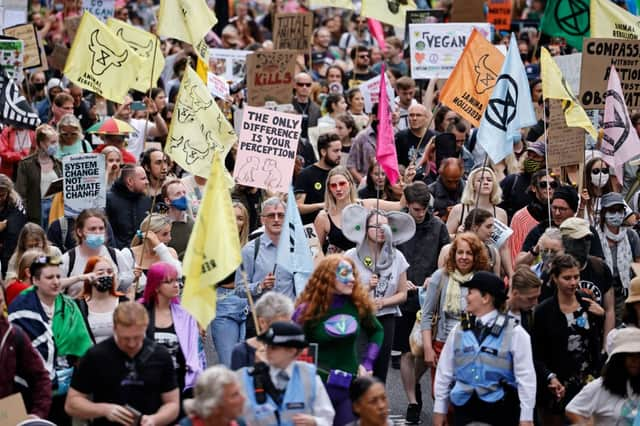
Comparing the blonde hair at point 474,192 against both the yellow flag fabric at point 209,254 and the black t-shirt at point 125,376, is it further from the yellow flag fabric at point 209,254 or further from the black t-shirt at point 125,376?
the black t-shirt at point 125,376

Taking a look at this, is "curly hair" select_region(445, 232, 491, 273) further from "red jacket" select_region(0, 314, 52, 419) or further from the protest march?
"red jacket" select_region(0, 314, 52, 419)

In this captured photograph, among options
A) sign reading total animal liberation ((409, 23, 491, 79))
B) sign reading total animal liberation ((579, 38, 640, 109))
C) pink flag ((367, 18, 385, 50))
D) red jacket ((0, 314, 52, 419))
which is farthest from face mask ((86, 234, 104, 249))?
pink flag ((367, 18, 385, 50))

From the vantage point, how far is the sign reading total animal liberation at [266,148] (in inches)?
513

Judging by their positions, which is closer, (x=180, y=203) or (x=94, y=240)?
(x=94, y=240)

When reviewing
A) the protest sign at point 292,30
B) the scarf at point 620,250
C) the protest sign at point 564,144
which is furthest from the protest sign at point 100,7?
the scarf at point 620,250

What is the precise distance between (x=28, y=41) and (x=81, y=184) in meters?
6.52

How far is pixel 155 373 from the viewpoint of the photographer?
8742mm

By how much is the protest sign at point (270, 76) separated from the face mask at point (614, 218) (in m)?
6.39

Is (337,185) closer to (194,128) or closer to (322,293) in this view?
(194,128)

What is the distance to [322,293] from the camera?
9.63 metres

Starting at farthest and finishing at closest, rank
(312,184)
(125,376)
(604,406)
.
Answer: (312,184) → (604,406) → (125,376)

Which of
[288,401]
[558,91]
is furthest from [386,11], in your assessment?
[288,401]

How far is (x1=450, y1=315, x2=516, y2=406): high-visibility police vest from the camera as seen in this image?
9.33 metres

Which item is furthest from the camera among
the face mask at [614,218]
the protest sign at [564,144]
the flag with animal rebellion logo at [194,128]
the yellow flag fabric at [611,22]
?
the yellow flag fabric at [611,22]
